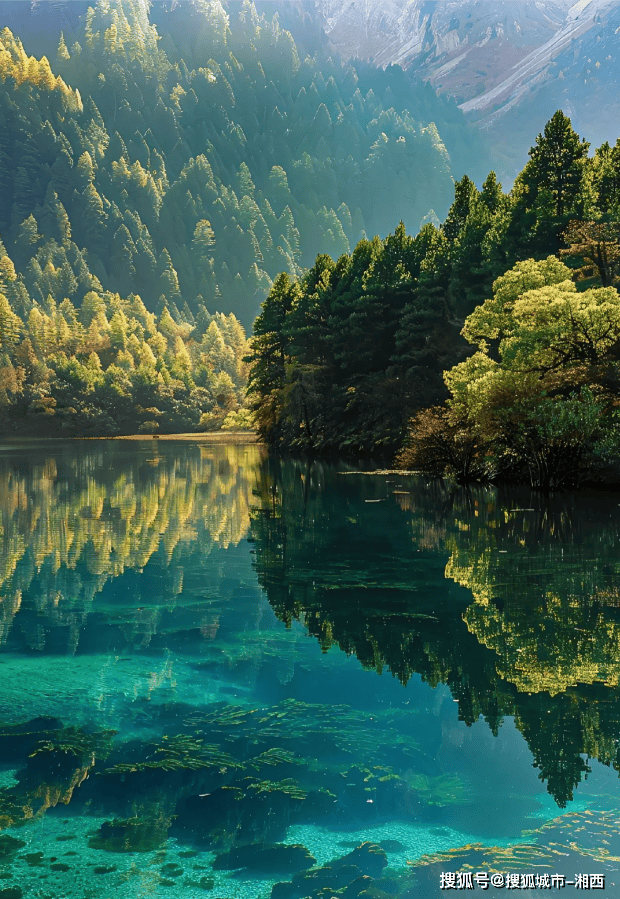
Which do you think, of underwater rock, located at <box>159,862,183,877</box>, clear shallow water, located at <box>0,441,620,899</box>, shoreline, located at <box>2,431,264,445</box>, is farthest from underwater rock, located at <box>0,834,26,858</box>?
shoreline, located at <box>2,431,264,445</box>

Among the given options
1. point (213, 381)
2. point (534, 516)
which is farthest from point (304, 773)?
point (213, 381)

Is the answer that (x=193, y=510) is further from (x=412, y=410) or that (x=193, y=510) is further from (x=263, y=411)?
(x=263, y=411)

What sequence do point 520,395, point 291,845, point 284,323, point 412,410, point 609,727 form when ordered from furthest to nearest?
1. point 284,323
2. point 412,410
3. point 520,395
4. point 609,727
5. point 291,845

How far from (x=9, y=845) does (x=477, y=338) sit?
141ft

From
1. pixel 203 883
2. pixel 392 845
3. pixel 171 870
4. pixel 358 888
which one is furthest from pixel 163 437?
pixel 358 888

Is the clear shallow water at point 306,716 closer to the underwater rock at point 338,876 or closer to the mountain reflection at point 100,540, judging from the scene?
the underwater rock at point 338,876

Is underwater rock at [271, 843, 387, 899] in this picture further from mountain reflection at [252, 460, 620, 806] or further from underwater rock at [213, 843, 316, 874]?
mountain reflection at [252, 460, 620, 806]

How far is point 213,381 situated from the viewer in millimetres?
160500

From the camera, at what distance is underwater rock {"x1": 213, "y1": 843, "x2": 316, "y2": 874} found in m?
7.34

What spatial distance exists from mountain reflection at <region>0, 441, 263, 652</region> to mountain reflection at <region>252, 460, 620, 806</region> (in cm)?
216

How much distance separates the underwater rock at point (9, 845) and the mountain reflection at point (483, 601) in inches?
187

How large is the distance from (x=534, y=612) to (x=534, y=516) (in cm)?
1371

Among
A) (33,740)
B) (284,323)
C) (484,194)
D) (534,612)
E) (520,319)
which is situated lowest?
(33,740)

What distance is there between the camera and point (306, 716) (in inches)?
428
